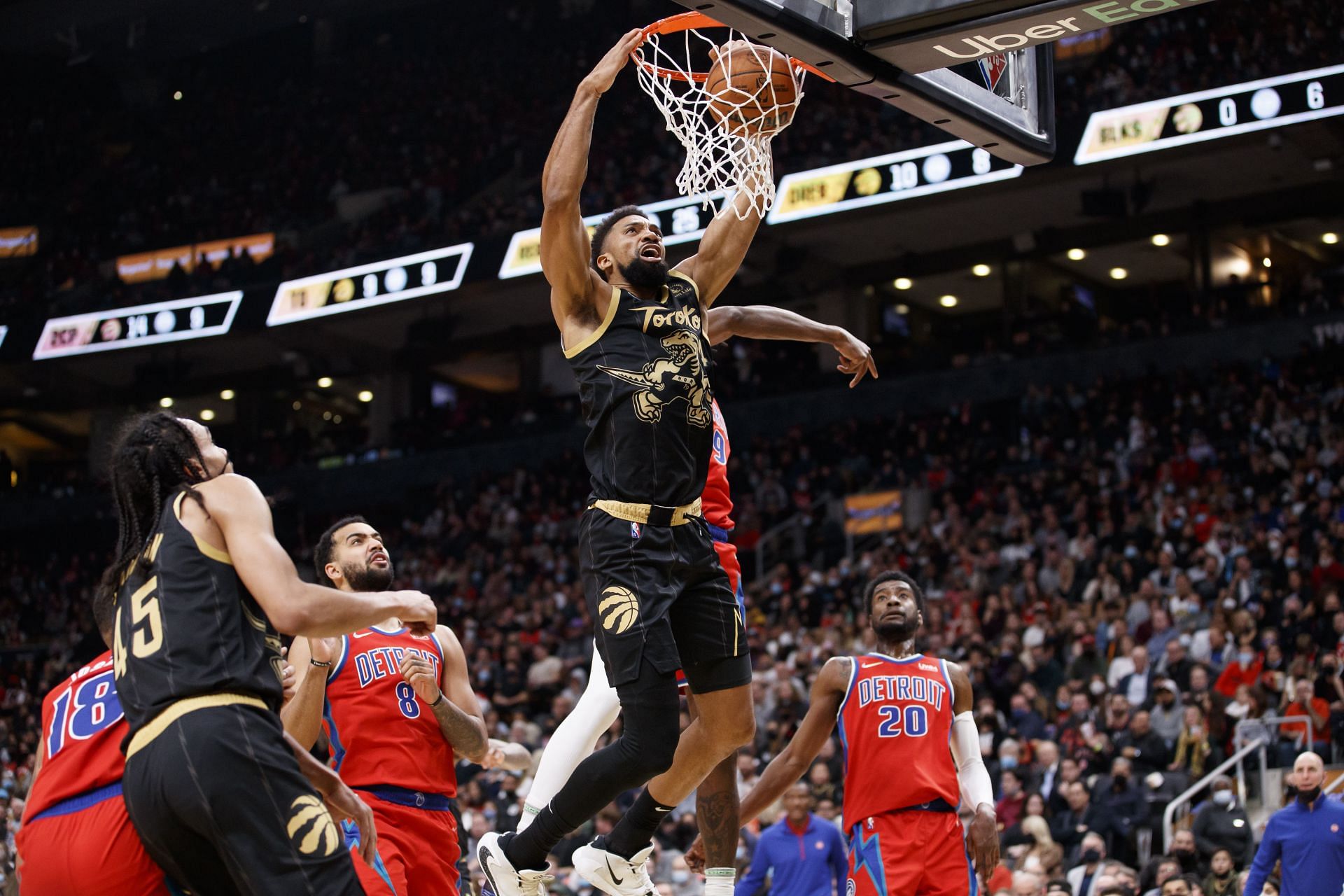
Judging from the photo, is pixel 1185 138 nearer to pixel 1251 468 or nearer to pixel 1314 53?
pixel 1314 53

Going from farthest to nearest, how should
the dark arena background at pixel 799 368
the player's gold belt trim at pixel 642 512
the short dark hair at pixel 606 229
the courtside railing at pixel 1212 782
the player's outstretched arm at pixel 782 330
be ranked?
the dark arena background at pixel 799 368 → the courtside railing at pixel 1212 782 → the player's outstretched arm at pixel 782 330 → the short dark hair at pixel 606 229 → the player's gold belt trim at pixel 642 512

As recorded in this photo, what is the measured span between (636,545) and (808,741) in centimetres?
227

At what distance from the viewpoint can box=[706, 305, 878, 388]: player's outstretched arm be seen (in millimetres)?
5992

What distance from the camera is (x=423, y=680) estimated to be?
230 inches

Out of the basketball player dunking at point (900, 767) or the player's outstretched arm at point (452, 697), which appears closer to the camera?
the player's outstretched arm at point (452, 697)

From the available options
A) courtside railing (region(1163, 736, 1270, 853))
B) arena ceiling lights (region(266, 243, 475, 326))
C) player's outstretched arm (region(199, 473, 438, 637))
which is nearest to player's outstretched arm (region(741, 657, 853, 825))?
player's outstretched arm (region(199, 473, 438, 637))

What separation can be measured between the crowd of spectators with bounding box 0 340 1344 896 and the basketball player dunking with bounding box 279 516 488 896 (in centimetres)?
371

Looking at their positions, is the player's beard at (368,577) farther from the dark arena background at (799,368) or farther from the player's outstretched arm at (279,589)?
the player's outstretched arm at (279,589)

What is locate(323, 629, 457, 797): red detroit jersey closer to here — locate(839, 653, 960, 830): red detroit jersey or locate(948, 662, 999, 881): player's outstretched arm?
locate(839, 653, 960, 830): red detroit jersey

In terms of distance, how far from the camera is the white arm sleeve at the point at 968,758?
6660 mm

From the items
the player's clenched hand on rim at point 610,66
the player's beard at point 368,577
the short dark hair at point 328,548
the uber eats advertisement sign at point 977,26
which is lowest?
the player's beard at point 368,577

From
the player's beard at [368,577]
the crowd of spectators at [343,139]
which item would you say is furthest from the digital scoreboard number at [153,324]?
the player's beard at [368,577]

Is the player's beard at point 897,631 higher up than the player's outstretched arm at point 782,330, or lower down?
lower down

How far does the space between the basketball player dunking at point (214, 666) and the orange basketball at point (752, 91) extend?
2.64m
